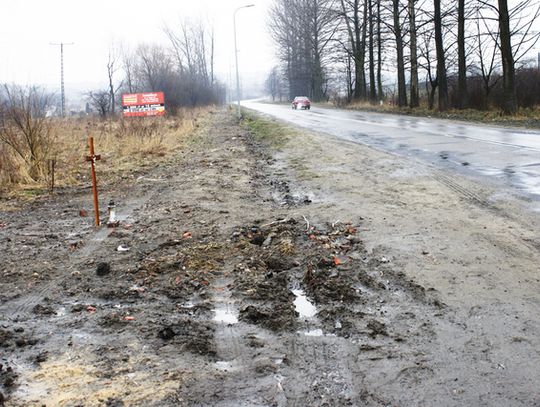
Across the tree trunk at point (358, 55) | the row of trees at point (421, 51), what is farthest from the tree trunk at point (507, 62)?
the tree trunk at point (358, 55)

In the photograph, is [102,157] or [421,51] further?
[421,51]

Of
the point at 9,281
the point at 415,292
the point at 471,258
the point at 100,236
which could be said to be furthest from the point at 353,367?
the point at 100,236

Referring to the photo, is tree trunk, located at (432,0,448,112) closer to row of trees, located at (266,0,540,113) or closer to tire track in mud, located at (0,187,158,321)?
row of trees, located at (266,0,540,113)

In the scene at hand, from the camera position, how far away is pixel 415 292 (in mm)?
4250

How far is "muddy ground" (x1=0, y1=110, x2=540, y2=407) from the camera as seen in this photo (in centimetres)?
299

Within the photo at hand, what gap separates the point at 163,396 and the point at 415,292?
2228 mm

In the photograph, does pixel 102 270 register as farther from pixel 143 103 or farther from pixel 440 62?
pixel 440 62

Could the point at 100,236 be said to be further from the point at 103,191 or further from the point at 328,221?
the point at 103,191

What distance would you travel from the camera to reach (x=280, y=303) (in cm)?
416

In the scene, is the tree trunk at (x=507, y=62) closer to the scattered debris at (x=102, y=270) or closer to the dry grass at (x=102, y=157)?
the dry grass at (x=102, y=157)

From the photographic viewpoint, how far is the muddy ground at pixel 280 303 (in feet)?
9.82

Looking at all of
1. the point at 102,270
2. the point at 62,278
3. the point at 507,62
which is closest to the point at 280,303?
the point at 102,270

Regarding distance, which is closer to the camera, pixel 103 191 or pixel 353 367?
pixel 353 367

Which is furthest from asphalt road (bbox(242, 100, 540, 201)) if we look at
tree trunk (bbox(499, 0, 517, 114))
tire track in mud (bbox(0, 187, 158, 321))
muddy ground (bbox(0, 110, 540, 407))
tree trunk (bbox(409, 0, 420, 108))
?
tree trunk (bbox(409, 0, 420, 108))
